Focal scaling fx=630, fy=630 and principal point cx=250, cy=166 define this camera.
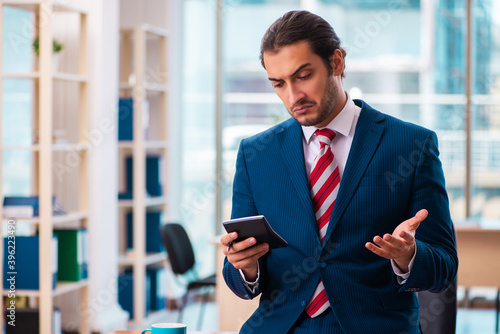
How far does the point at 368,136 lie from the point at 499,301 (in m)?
3.60

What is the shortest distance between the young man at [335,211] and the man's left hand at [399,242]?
0.07 metres

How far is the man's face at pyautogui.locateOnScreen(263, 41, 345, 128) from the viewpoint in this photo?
1.55 meters

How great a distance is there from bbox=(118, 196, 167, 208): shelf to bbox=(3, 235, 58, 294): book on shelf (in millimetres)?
1227

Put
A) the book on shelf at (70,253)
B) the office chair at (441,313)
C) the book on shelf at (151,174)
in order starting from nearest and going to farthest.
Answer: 1. the office chair at (441,313)
2. the book on shelf at (70,253)
3. the book on shelf at (151,174)

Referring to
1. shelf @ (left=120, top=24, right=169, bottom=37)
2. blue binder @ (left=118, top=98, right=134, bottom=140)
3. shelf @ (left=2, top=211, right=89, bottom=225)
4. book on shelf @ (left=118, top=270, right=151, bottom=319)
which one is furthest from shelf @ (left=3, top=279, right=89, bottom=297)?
shelf @ (left=120, top=24, right=169, bottom=37)

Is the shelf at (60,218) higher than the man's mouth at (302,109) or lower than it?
lower

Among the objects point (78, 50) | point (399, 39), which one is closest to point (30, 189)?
point (78, 50)

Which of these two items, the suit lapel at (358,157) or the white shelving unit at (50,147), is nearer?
the suit lapel at (358,157)

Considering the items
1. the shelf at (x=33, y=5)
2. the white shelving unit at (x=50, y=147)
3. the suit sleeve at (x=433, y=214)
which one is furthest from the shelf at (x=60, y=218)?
the suit sleeve at (x=433, y=214)

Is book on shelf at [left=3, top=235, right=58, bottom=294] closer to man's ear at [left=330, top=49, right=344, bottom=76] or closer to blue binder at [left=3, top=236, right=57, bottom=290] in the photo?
blue binder at [left=3, top=236, right=57, bottom=290]

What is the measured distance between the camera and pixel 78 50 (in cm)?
474

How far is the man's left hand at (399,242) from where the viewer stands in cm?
135

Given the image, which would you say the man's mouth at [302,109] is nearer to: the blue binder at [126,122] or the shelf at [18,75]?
the shelf at [18,75]

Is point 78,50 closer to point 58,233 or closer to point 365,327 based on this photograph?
point 58,233
